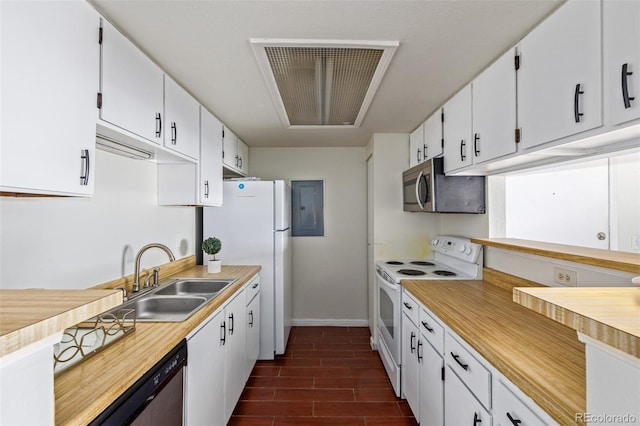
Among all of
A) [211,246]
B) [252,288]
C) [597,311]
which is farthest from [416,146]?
[597,311]

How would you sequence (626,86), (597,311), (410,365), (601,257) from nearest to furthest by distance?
(597,311) → (626,86) → (601,257) → (410,365)

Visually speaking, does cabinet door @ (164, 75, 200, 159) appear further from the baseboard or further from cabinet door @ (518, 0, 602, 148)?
the baseboard

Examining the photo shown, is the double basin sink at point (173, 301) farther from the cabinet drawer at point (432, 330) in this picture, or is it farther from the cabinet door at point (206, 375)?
the cabinet drawer at point (432, 330)

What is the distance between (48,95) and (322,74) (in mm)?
1362

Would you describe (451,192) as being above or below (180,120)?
below

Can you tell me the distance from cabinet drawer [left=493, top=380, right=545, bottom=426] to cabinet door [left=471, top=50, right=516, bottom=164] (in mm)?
1087

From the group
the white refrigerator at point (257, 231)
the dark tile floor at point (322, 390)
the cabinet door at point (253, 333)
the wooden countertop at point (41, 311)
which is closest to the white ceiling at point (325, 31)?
the white refrigerator at point (257, 231)

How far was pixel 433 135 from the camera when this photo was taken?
2475 mm

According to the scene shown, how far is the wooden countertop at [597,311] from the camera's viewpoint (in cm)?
54

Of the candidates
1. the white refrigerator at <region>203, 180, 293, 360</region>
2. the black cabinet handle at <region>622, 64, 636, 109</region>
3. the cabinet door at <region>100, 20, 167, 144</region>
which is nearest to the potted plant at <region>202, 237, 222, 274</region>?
the white refrigerator at <region>203, 180, 293, 360</region>

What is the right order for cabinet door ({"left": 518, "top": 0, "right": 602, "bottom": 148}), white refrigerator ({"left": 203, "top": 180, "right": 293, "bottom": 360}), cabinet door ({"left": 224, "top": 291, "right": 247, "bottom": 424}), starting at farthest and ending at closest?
white refrigerator ({"left": 203, "top": 180, "right": 293, "bottom": 360}) < cabinet door ({"left": 224, "top": 291, "right": 247, "bottom": 424}) < cabinet door ({"left": 518, "top": 0, "right": 602, "bottom": 148})

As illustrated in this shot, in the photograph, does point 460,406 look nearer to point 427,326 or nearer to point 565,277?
point 427,326

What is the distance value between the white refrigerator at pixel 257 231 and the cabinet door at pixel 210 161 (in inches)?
10.5

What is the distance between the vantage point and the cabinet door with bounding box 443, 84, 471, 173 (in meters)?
1.90
